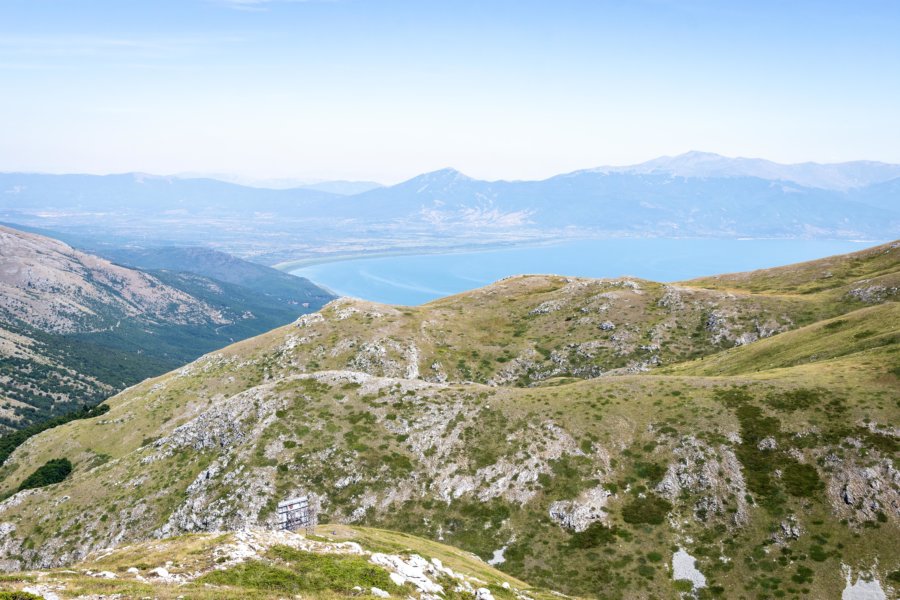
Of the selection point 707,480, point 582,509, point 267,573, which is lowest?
point 582,509

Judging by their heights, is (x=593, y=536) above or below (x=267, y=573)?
below

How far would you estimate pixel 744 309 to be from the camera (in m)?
113

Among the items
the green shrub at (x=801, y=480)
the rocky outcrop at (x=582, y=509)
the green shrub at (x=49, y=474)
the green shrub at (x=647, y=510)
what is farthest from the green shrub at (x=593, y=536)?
the green shrub at (x=49, y=474)

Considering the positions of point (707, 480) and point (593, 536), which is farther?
point (707, 480)

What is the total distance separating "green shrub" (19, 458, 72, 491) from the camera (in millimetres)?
91562

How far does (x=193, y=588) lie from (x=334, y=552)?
35.4 ft

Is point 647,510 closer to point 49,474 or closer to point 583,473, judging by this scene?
point 583,473

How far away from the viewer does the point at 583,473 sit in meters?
59.9

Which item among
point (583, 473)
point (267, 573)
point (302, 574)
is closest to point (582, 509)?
point (583, 473)

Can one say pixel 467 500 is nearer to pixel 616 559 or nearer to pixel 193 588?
pixel 616 559

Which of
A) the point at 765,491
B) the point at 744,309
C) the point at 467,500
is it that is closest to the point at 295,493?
the point at 467,500

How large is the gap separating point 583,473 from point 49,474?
98704 millimetres

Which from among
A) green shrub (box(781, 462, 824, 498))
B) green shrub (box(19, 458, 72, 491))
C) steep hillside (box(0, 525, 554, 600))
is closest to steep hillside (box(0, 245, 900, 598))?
green shrub (box(781, 462, 824, 498))

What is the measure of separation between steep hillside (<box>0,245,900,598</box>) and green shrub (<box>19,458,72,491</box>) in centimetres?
392
